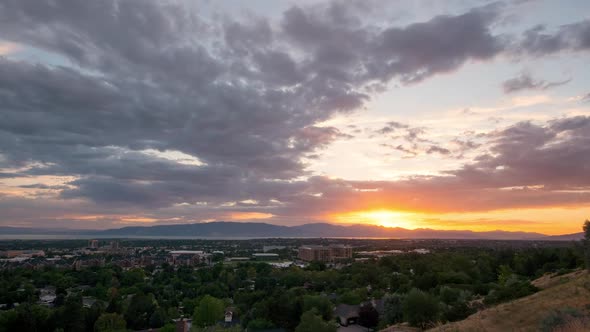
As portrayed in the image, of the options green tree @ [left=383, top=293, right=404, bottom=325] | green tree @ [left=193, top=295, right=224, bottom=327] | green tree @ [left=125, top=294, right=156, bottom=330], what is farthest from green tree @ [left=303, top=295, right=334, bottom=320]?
green tree @ [left=125, top=294, right=156, bottom=330]

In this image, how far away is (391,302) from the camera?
37.0 m

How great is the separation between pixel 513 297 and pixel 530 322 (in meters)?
11.4

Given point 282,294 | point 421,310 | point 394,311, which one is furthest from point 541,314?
point 282,294

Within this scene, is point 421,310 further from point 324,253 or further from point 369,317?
point 324,253

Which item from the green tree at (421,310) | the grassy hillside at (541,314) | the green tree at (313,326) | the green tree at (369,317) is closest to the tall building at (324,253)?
the green tree at (369,317)

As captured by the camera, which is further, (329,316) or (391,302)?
(329,316)

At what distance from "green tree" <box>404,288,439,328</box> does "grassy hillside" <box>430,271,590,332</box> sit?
7.02 meters

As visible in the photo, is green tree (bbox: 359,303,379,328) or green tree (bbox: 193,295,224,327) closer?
green tree (bbox: 359,303,379,328)

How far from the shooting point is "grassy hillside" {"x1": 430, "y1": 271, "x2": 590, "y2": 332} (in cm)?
1439

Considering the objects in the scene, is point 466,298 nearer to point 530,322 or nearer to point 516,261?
point 530,322

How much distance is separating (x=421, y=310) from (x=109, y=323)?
30.6 metres

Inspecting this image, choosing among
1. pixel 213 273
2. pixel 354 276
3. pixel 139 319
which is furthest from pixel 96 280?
pixel 354 276

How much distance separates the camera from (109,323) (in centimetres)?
3997

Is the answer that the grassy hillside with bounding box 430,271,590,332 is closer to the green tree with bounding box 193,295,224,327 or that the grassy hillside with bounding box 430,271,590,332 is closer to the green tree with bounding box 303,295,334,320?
the green tree with bounding box 303,295,334,320
